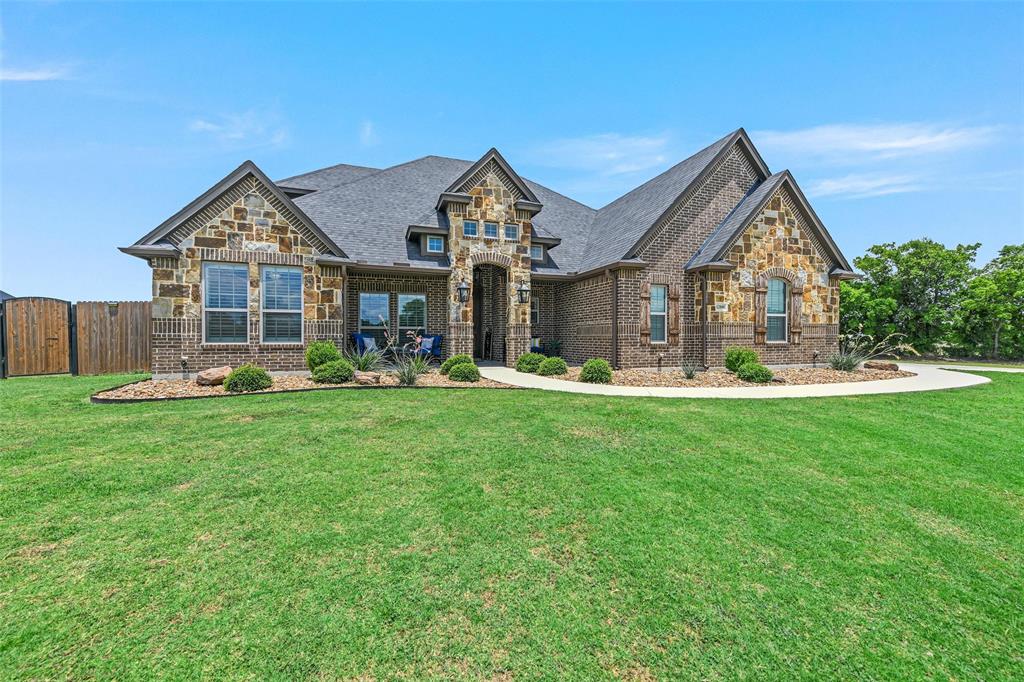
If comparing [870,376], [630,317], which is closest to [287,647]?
[630,317]

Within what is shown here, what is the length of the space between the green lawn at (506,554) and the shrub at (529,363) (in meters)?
7.15

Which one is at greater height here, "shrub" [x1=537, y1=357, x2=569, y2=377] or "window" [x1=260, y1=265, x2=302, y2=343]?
"window" [x1=260, y1=265, x2=302, y2=343]

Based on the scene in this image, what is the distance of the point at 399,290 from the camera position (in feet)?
48.4

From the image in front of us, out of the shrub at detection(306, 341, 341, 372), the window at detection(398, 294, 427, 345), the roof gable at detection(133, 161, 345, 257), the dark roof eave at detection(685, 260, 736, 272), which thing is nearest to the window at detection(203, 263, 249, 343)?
the roof gable at detection(133, 161, 345, 257)

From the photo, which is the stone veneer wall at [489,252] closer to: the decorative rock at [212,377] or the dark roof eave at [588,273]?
the dark roof eave at [588,273]

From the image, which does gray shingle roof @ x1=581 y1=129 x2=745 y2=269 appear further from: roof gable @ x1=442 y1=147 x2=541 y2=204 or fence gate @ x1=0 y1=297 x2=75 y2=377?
fence gate @ x1=0 y1=297 x2=75 y2=377

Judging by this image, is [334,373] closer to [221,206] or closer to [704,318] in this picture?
[221,206]

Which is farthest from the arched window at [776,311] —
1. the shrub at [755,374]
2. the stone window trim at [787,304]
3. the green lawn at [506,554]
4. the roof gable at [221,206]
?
the roof gable at [221,206]

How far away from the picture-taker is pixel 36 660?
2.07 m

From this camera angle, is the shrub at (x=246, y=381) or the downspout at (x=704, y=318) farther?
the downspout at (x=704, y=318)

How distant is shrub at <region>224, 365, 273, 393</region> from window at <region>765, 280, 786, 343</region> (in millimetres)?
15092

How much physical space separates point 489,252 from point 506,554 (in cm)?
1206

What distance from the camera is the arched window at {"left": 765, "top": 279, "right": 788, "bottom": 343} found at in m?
14.6

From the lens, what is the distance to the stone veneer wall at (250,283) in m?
10.6
